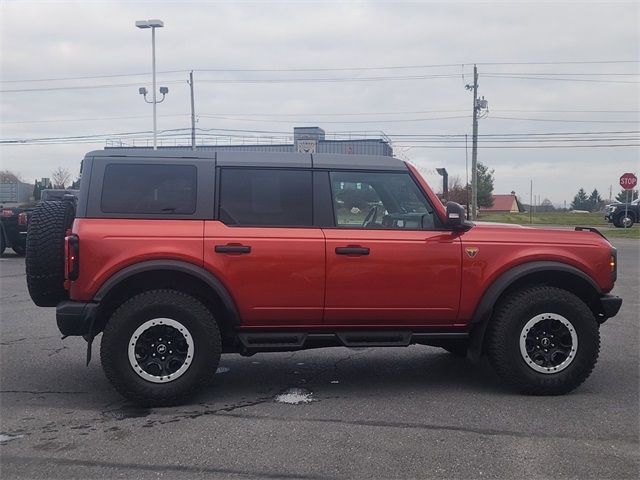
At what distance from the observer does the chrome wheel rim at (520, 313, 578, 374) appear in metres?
5.53

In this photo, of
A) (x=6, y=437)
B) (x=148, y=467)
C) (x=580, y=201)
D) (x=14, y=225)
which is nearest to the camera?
(x=148, y=467)

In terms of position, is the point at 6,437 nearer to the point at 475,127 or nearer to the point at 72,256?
the point at 72,256

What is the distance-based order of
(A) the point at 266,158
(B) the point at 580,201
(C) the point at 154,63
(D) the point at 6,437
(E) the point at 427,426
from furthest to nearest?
(B) the point at 580,201, (C) the point at 154,63, (A) the point at 266,158, (E) the point at 427,426, (D) the point at 6,437

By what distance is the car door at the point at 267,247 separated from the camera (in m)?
5.22

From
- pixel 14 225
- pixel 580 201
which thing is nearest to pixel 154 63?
pixel 14 225

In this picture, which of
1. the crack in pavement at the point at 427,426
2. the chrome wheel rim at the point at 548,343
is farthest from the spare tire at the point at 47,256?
the chrome wheel rim at the point at 548,343

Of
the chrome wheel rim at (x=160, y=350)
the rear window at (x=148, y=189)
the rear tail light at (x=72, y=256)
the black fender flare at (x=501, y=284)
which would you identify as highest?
the rear window at (x=148, y=189)

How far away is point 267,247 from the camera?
17.2 feet

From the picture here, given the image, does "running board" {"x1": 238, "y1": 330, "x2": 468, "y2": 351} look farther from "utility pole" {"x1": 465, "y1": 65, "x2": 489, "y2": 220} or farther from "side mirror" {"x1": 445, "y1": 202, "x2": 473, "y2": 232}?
"utility pole" {"x1": 465, "y1": 65, "x2": 489, "y2": 220}

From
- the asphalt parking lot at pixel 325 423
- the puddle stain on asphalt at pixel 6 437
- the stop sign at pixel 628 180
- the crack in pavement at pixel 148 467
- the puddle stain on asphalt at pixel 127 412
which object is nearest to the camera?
the crack in pavement at pixel 148 467

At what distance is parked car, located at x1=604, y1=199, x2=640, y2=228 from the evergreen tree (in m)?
76.1

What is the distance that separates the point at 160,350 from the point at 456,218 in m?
2.59

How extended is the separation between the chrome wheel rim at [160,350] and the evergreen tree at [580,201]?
111076 millimetres

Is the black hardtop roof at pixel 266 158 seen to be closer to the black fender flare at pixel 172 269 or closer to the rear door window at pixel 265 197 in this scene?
the rear door window at pixel 265 197
